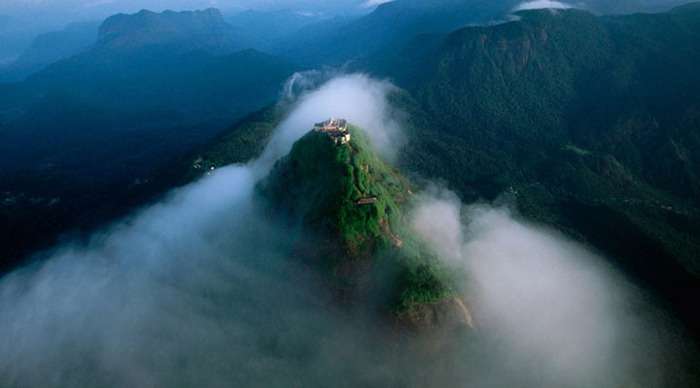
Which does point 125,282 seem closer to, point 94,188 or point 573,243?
point 94,188

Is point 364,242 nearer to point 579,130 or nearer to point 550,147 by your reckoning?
point 550,147

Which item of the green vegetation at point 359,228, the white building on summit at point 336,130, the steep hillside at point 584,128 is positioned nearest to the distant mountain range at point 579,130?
the steep hillside at point 584,128

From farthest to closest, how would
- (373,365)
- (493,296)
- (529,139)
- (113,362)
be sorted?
1. (529,139)
2. (493,296)
3. (113,362)
4. (373,365)

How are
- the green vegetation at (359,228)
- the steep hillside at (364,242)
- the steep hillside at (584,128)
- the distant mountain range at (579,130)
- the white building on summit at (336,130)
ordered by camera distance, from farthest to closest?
the steep hillside at (584,128)
the distant mountain range at (579,130)
the white building on summit at (336,130)
the green vegetation at (359,228)
the steep hillside at (364,242)

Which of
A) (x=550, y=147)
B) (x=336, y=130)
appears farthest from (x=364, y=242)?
(x=550, y=147)

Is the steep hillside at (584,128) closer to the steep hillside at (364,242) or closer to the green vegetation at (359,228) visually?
the green vegetation at (359,228)

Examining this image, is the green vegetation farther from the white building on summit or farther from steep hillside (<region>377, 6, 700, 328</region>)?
steep hillside (<region>377, 6, 700, 328</region>)

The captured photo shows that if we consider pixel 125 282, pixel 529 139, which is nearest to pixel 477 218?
pixel 529 139
